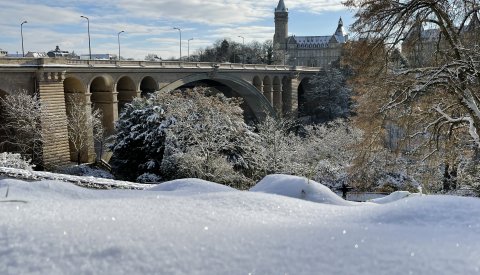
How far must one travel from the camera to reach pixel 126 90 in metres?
36.0

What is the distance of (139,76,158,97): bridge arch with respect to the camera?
37438 mm

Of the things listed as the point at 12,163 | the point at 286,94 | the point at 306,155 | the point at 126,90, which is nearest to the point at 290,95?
the point at 286,94

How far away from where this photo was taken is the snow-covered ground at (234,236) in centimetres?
331

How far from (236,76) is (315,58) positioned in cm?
9037

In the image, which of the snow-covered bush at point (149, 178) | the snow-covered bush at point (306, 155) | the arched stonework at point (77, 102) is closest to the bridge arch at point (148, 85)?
the arched stonework at point (77, 102)

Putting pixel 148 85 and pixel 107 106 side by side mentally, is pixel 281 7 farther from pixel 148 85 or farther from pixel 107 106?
pixel 107 106

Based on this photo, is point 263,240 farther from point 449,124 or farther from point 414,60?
point 414,60

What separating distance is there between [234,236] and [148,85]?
119ft

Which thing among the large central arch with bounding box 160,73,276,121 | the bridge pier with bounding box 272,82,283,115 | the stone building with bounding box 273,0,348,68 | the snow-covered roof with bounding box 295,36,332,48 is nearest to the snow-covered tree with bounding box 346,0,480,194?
the large central arch with bounding box 160,73,276,121

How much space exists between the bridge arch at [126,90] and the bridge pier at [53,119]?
7236 millimetres

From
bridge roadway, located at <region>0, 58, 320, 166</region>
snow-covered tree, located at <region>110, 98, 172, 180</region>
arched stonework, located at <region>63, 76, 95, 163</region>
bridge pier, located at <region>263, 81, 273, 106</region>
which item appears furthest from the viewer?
bridge pier, located at <region>263, 81, 273, 106</region>

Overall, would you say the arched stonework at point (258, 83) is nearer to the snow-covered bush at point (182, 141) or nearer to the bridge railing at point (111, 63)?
the bridge railing at point (111, 63)

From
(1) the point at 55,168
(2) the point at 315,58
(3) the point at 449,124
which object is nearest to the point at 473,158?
(3) the point at 449,124

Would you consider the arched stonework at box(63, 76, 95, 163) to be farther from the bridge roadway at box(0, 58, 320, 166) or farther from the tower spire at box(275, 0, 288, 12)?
the tower spire at box(275, 0, 288, 12)
